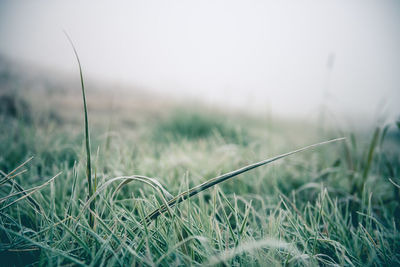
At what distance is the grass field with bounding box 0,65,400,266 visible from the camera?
44 cm

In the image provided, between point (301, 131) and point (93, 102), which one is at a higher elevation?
point (93, 102)

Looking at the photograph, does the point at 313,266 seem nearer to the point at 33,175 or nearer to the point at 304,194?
the point at 304,194

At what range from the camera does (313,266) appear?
0.40 m

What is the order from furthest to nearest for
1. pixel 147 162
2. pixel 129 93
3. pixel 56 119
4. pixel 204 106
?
1. pixel 129 93
2. pixel 204 106
3. pixel 56 119
4. pixel 147 162

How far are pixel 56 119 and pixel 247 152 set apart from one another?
1807 mm

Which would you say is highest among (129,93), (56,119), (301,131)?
(129,93)

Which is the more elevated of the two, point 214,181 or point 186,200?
point 214,181

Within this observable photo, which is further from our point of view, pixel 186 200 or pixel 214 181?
pixel 186 200

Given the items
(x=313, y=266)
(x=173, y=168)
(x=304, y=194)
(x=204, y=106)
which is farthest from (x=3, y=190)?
Result: (x=204, y=106)

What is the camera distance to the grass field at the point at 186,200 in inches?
17.1

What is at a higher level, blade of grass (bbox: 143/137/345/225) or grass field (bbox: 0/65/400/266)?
blade of grass (bbox: 143/137/345/225)

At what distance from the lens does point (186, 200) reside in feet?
1.88

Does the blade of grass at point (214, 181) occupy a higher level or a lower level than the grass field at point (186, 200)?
higher

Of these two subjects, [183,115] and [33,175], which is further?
[183,115]
